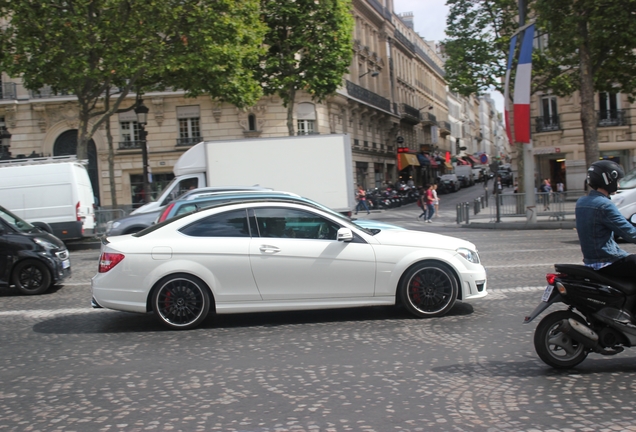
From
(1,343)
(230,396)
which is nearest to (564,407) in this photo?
(230,396)

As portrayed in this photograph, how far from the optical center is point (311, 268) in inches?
313

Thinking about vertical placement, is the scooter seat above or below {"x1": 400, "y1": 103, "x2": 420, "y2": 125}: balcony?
below

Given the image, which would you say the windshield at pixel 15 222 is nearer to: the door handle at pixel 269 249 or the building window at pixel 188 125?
the door handle at pixel 269 249

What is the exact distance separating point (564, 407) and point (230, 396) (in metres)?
2.36

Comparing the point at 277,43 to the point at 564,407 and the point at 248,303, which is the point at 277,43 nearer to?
the point at 248,303

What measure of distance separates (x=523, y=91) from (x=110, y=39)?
14.2m

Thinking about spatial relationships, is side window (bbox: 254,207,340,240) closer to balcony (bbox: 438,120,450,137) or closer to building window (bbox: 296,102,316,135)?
building window (bbox: 296,102,316,135)

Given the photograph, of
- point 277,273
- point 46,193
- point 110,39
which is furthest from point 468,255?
point 110,39

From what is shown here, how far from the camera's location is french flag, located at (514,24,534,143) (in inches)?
917

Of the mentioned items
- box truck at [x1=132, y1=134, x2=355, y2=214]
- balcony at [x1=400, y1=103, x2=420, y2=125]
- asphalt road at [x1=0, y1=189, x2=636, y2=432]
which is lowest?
asphalt road at [x1=0, y1=189, x2=636, y2=432]

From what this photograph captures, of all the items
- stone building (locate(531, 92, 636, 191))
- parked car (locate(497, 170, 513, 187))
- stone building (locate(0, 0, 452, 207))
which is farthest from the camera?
parked car (locate(497, 170, 513, 187))

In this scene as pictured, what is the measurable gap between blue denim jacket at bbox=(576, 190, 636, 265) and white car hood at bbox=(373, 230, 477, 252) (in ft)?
8.20

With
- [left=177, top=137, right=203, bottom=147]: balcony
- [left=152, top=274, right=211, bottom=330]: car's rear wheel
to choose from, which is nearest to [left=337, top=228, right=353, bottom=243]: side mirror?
[left=152, top=274, right=211, bottom=330]: car's rear wheel

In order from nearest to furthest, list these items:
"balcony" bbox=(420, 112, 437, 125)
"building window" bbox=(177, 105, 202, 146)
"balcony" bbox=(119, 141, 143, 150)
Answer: "balcony" bbox=(119, 141, 143, 150)
"building window" bbox=(177, 105, 202, 146)
"balcony" bbox=(420, 112, 437, 125)
